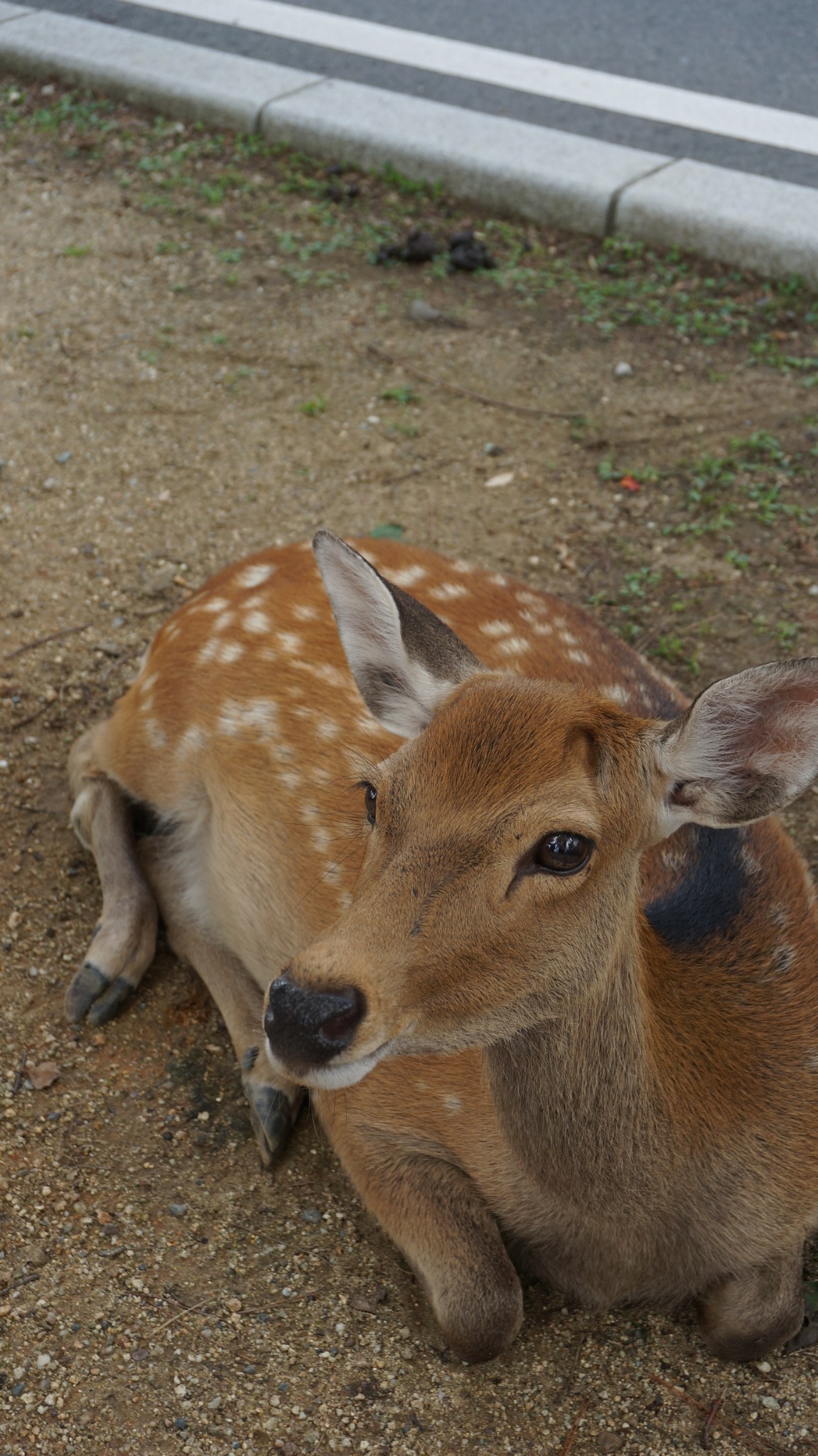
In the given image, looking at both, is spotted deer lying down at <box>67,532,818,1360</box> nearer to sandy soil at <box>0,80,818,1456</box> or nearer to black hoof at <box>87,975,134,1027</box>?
black hoof at <box>87,975,134,1027</box>

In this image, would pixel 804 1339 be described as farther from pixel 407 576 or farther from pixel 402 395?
pixel 402 395

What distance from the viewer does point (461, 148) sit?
20.5 feet

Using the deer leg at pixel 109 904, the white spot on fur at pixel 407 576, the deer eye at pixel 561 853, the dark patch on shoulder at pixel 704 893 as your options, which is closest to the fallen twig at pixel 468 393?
the white spot on fur at pixel 407 576

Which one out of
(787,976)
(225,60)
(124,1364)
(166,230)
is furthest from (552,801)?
(225,60)

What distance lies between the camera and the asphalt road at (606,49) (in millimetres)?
6676

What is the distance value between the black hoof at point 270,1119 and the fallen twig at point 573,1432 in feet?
2.68

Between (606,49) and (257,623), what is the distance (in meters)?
5.52

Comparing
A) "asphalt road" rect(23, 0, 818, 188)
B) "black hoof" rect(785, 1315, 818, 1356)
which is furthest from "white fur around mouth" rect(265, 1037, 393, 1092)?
"asphalt road" rect(23, 0, 818, 188)

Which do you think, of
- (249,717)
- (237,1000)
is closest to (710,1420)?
(237,1000)

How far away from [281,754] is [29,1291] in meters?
1.28

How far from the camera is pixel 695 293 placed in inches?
223

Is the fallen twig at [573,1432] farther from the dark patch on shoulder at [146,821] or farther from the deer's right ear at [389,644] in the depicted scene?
the dark patch on shoulder at [146,821]

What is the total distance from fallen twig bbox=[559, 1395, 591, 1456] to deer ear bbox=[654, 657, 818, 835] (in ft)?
3.75

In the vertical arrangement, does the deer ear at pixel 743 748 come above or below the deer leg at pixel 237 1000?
above
